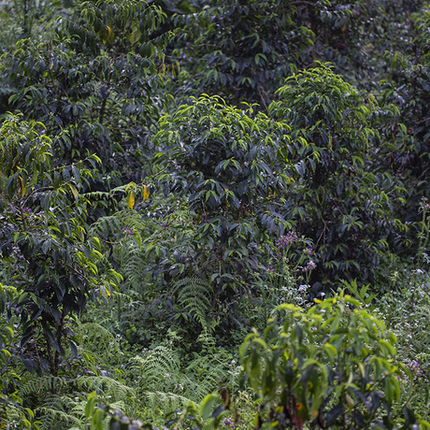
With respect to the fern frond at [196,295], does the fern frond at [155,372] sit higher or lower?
lower

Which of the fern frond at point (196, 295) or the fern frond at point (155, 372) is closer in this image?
the fern frond at point (155, 372)

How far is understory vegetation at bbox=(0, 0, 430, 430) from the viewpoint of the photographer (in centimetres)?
217

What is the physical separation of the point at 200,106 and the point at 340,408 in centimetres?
246

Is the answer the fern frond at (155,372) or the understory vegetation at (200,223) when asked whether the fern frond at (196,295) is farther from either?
the fern frond at (155,372)

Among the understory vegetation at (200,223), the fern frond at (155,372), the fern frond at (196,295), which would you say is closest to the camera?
the understory vegetation at (200,223)

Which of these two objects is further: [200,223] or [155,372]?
[200,223]

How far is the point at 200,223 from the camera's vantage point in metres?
3.39

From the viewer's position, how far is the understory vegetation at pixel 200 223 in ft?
7.13

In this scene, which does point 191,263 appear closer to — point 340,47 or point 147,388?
point 147,388

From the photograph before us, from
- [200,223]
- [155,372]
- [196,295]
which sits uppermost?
[200,223]

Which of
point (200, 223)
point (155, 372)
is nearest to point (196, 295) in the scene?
point (200, 223)

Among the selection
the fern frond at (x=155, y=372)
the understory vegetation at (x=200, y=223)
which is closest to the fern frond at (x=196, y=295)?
the understory vegetation at (x=200, y=223)

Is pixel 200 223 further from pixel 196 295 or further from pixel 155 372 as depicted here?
pixel 155 372

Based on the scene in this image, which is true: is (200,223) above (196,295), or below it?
above
